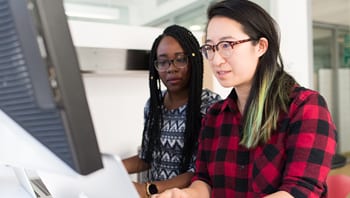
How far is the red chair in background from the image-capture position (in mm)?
1168

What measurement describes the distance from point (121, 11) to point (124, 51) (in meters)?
0.28

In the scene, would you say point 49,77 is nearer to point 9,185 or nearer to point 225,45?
point 9,185

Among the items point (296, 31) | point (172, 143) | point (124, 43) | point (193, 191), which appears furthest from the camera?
point (296, 31)

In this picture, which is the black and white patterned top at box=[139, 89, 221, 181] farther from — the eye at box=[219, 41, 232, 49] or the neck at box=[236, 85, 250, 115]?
the eye at box=[219, 41, 232, 49]

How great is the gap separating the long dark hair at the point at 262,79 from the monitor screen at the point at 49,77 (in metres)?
0.72

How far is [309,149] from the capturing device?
870 mm

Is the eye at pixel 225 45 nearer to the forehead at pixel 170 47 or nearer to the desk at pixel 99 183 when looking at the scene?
the forehead at pixel 170 47

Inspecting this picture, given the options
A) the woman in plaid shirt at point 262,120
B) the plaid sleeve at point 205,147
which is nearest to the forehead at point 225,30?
the woman in plaid shirt at point 262,120

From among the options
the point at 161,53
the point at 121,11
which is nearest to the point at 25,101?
the point at 161,53

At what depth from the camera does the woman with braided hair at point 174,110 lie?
1.31 metres

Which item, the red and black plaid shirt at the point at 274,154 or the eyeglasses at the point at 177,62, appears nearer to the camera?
the red and black plaid shirt at the point at 274,154

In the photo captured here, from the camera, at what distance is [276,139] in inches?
38.2

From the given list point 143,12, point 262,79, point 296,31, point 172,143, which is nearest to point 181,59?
point 172,143

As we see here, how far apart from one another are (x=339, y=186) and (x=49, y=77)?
1.17 m
